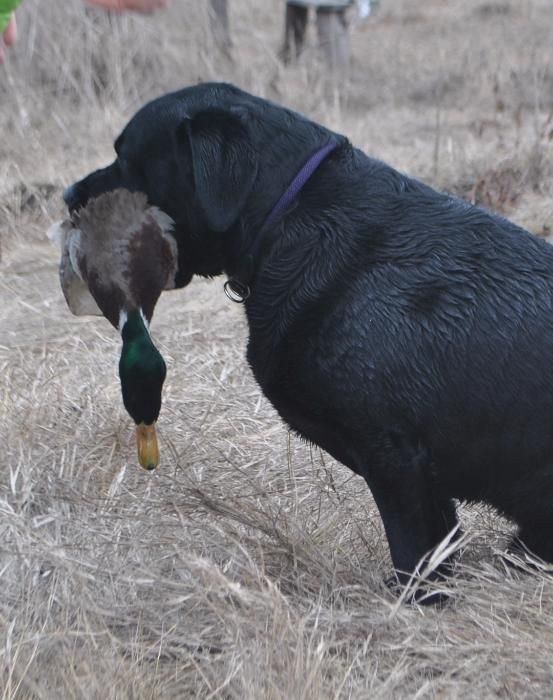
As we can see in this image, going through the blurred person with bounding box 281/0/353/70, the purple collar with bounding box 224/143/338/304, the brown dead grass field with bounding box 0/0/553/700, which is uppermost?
the purple collar with bounding box 224/143/338/304

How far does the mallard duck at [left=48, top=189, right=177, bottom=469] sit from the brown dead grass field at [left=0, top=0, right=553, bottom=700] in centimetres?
42

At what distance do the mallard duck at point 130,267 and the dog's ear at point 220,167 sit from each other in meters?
0.18

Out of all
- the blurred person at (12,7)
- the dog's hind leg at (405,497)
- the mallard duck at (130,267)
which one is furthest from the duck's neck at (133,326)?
the blurred person at (12,7)

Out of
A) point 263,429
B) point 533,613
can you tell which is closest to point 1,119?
point 263,429

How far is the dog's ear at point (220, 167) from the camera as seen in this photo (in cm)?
277

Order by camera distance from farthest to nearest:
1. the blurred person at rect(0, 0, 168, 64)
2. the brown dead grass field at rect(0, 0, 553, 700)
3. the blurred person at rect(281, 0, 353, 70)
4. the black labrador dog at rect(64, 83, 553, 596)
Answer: the blurred person at rect(281, 0, 353, 70)
the blurred person at rect(0, 0, 168, 64)
the black labrador dog at rect(64, 83, 553, 596)
the brown dead grass field at rect(0, 0, 553, 700)

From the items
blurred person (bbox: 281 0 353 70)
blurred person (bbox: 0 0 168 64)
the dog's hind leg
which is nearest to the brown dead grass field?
the dog's hind leg

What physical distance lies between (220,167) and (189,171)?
0.10 meters

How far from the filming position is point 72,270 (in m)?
3.10

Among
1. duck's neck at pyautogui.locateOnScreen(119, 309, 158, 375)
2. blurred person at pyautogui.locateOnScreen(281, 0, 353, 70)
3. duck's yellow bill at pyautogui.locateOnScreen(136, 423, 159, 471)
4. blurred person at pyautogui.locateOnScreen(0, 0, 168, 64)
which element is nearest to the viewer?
duck's neck at pyautogui.locateOnScreen(119, 309, 158, 375)

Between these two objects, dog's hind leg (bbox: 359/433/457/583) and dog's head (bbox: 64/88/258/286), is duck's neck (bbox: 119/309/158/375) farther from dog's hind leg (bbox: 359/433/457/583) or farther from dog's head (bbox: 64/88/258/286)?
dog's hind leg (bbox: 359/433/457/583)

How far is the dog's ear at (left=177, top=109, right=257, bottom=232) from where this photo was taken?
9.10ft

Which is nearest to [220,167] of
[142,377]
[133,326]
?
[133,326]

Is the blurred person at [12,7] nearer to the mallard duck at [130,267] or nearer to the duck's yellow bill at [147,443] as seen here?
the mallard duck at [130,267]
